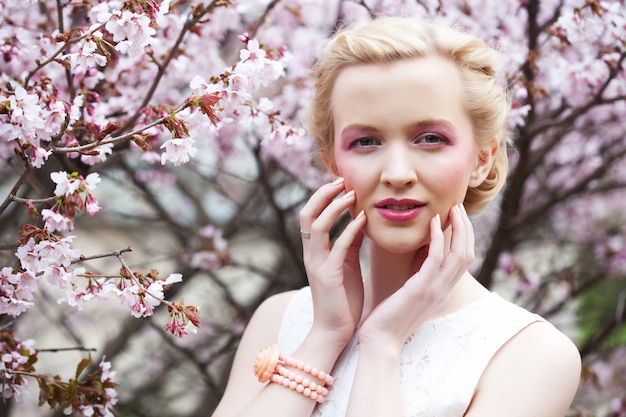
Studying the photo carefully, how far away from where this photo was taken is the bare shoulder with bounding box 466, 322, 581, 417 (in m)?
1.69

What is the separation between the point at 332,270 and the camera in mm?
1823

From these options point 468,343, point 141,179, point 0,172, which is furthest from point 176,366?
point 468,343

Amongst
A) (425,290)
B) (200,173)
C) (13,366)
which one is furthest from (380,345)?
(200,173)

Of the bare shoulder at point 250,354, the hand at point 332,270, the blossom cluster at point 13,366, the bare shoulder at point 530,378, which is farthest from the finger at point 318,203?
the blossom cluster at point 13,366

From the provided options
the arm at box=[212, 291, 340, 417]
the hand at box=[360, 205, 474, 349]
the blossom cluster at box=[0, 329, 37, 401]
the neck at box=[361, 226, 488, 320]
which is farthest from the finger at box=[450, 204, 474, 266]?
the blossom cluster at box=[0, 329, 37, 401]

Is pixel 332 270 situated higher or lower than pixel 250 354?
higher

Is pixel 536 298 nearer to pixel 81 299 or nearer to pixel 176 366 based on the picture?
pixel 176 366

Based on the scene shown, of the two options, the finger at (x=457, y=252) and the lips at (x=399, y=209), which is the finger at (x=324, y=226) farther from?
the finger at (x=457, y=252)

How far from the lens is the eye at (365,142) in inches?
70.6

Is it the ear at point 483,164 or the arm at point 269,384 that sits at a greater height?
the ear at point 483,164

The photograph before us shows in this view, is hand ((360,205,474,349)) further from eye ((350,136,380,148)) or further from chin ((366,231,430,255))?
eye ((350,136,380,148))

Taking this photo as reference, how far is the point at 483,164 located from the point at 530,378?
1.65ft

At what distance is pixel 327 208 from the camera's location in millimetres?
1845

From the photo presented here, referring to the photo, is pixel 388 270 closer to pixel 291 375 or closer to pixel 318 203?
pixel 318 203
